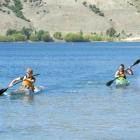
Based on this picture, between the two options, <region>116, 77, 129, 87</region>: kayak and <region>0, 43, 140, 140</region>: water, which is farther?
<region>116, 77, 129, 87</region>: kayak

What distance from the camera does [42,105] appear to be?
123 feet

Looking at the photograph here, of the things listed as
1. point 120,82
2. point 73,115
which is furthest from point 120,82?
point 73,115

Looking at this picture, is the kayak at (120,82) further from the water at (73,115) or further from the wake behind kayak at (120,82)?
the water at (73,115)

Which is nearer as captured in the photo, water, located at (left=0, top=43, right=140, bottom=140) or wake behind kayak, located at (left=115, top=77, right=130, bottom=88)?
water, located at (left=0, top=43, right=140, bottom=140)

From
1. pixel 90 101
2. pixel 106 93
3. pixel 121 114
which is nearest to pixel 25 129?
pixel 121 114

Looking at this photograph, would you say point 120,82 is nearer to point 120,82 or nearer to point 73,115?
point 120,82

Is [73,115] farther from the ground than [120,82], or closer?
farther from the ground

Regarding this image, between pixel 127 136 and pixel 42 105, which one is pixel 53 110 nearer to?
pixel 42 105

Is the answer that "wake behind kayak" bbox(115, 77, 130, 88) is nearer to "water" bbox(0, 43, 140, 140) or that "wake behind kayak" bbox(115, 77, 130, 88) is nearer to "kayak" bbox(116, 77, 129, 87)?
"kayak" bbox(116, 77, 129, 87)

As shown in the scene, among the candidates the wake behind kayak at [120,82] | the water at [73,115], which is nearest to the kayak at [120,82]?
the wake behind kayak at [120,82]

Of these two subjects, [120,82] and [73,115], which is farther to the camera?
[120,82]

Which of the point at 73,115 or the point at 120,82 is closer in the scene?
the point at 73,115

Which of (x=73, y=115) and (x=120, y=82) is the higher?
(x=73, y=115)

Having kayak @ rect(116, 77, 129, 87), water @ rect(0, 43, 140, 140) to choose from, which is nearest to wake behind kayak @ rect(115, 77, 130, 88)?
kayak @ rect(116, 77, 129, 87)
